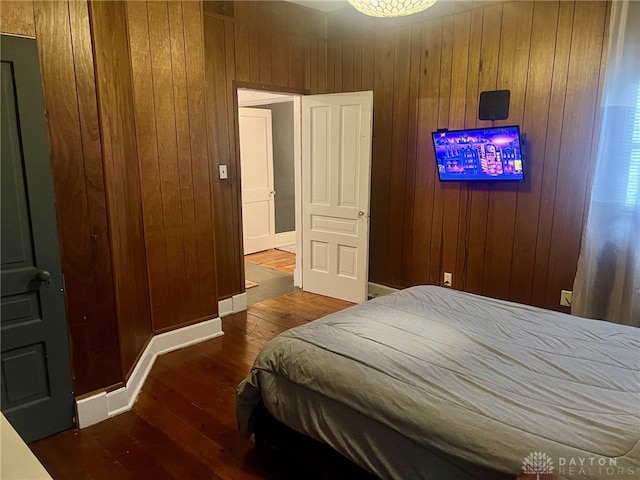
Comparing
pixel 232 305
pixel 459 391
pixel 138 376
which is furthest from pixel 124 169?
pixel 459 391

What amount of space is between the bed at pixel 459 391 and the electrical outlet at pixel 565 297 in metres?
1.12

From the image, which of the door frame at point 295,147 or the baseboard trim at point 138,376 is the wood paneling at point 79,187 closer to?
the baseboard trim at point 138,376

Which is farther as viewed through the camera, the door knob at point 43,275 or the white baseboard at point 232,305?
the white baseboard at point 232,305

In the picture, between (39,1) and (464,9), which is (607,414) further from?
(464,9)

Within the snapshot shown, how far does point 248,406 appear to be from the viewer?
2.08m

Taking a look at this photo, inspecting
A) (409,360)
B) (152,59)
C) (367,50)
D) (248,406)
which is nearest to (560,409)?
(409,360)

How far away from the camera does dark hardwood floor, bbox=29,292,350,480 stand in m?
2.06

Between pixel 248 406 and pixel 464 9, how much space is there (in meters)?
3.44

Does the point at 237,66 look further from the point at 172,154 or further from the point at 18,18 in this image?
the point at 18,18


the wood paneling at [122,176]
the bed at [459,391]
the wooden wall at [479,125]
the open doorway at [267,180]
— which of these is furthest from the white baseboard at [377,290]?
the wood paneling at [122,176]

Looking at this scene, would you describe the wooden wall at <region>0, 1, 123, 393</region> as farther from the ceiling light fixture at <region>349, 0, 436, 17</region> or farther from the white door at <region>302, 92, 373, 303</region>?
the white door at <region>302, 92, 373, 303</region>

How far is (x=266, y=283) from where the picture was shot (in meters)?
5.05

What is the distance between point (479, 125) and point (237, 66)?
218 cm

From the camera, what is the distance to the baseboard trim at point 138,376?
238cm
